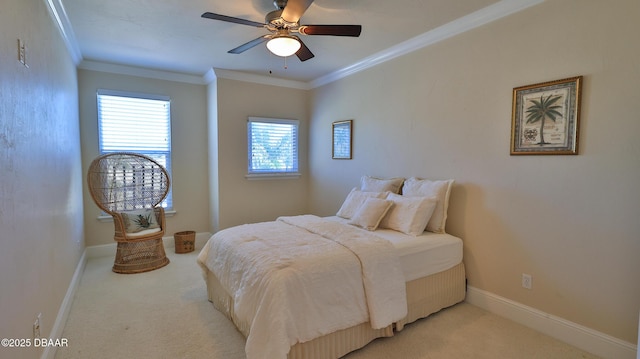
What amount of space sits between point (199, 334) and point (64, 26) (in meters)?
3.10

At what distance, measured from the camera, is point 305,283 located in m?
1.95

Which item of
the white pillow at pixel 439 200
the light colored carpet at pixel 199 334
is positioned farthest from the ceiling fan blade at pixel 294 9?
the light colored carpet at pixel 199 334

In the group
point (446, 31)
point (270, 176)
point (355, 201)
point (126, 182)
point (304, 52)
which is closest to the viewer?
point (304, 52)

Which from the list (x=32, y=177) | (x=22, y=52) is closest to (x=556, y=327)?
(x=32, y=177)

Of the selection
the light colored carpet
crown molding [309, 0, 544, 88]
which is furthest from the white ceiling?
the light colored carpet

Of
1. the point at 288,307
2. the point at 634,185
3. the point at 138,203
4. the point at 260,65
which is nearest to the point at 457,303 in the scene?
the point at 634,185

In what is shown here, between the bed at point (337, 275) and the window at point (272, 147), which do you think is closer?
the bed at point (337, 275)

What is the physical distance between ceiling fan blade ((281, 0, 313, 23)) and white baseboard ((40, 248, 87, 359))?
2695 mm

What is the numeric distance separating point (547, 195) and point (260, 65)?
361 centimetres

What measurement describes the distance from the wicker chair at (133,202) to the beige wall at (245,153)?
0.84 m

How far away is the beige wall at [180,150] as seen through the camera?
416cm

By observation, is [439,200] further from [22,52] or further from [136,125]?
[136,125]

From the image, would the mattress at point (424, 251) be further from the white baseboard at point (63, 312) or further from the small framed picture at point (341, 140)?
the white baseboard at point (63, 312)

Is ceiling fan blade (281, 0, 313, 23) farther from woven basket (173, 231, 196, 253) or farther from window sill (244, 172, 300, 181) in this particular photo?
woven basket (173, 231, 196, 253)
